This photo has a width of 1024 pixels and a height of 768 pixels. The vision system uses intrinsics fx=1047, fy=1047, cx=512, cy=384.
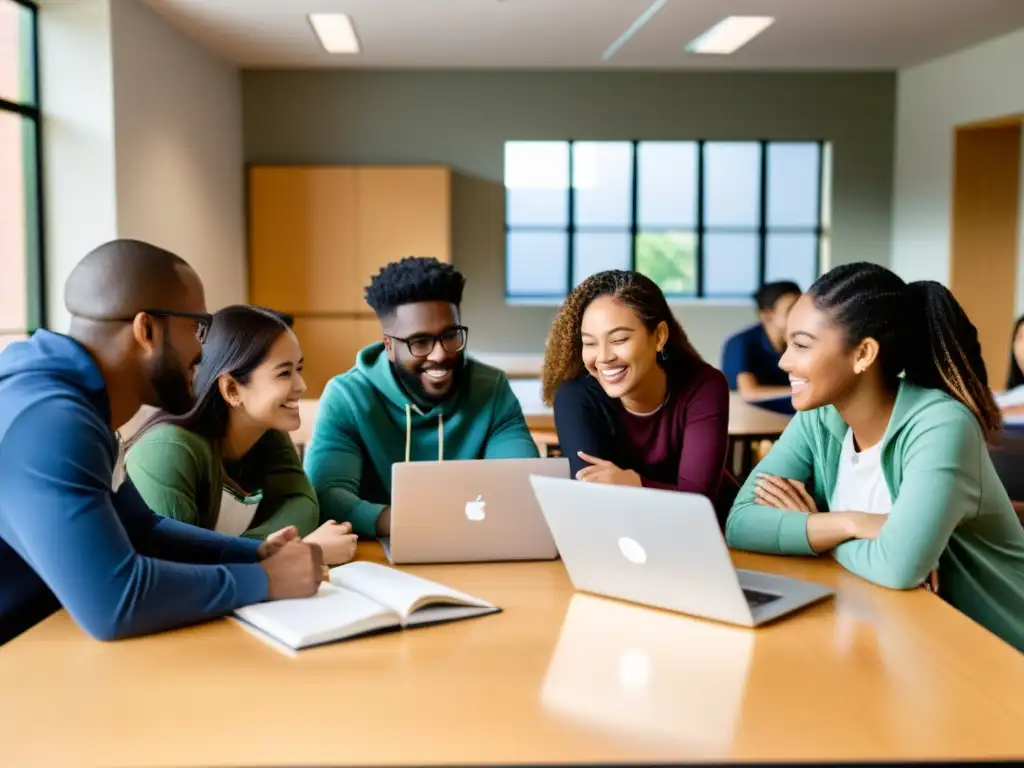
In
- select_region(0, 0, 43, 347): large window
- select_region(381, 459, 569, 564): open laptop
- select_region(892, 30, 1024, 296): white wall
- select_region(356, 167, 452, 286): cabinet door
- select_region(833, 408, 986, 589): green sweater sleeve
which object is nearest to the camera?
select_region(833, 408, 986, 589): green sweater sleeve

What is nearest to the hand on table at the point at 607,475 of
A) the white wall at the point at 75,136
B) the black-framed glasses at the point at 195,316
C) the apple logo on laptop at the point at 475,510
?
the apple logo on laptop at the point at 475,510

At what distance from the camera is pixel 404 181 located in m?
8.61

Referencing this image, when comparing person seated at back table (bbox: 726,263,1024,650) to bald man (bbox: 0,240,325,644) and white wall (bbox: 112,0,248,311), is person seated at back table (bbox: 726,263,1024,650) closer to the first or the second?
bald man (bbox: 0,240,325,644)

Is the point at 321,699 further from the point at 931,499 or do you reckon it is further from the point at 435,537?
the point at 931,499

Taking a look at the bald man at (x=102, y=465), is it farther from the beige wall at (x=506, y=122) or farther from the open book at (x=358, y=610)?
the beige wall at (x=506, y=122)

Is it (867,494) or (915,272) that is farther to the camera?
(915,272)

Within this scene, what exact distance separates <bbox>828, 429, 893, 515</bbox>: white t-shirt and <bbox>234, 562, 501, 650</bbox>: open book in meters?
0.82

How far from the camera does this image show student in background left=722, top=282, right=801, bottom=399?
561 centimetres

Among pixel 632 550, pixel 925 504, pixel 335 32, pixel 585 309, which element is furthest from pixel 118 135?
pixel 925 504

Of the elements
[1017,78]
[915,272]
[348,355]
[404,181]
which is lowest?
[348,355]

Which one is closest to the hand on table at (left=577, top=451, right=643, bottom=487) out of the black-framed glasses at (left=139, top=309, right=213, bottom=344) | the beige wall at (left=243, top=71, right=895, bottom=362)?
the black-framed glasses at (left=139, top=309, right=213, bottom=344)

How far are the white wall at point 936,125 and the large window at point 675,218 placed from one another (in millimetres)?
711

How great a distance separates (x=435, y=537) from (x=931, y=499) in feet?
2.89

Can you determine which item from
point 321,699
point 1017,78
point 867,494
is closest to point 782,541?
point 867,494
